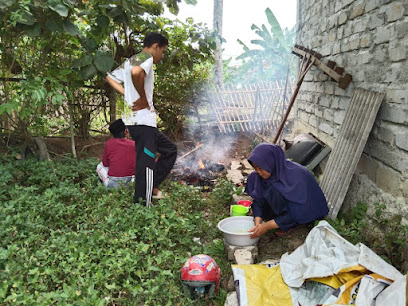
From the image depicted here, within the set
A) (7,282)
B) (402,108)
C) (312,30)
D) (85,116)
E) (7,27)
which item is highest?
(312,30)

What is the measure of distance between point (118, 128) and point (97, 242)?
196 cm

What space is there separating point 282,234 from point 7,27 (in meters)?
4.32

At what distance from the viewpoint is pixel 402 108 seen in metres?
2.79

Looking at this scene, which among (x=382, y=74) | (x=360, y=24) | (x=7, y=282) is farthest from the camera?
(x=360, y=24)

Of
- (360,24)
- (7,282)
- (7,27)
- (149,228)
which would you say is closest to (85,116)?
(7,27)

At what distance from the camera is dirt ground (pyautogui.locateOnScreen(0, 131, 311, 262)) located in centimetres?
314

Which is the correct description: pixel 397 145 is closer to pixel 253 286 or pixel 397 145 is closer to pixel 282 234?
pixel 282 234

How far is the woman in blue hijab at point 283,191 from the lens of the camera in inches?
117

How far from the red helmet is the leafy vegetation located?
1.28m

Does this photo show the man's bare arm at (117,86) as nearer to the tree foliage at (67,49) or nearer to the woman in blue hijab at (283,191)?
the tree foliage at (67,49)

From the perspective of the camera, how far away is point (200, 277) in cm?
243

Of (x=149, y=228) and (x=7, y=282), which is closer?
(x=7, y=282)

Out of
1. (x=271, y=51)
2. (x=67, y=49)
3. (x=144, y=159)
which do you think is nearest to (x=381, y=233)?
(x=144, y=159)

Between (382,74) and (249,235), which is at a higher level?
(382,74)
